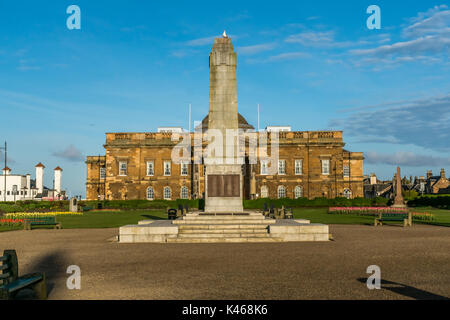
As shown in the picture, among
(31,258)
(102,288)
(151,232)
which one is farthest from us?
(151,232)

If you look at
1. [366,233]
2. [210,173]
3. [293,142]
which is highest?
[293,142]

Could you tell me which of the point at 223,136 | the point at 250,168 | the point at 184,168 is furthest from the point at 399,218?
the point at 184,168

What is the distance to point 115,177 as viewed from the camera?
5753cm

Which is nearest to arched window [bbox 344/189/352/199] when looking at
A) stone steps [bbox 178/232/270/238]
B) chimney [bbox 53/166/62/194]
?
stone steps [bbox 178/232/270/238]

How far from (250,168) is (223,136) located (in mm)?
33829

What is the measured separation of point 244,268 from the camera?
10898 mm

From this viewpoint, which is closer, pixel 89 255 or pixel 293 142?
pixel 89 255

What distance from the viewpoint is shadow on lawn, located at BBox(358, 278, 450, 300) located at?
784cm

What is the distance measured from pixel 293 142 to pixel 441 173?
149ft

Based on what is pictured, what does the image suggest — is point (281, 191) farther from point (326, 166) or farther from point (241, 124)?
point (241, 124)

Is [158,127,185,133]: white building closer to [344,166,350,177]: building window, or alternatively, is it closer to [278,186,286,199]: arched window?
[278,186,286,199]: arched window

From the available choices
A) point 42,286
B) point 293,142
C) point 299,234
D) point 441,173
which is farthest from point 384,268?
point 441,173

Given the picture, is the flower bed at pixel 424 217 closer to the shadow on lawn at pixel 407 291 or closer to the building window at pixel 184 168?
the shadow on lawn at pixel 407 291
